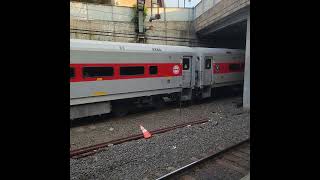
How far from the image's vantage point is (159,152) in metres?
8.89

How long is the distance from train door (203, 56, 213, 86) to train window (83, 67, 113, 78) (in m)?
7.24

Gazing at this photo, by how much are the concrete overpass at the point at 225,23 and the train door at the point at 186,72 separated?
334 cm

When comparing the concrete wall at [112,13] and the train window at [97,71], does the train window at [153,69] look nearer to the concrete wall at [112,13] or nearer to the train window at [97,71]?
the train window at [97,71]

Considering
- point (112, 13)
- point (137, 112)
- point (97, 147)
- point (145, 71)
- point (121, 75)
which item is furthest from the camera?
point (112, 13)

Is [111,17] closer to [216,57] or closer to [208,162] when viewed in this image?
[216,57]

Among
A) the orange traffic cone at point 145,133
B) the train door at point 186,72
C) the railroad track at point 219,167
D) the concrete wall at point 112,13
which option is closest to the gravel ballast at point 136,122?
the orange traffic cone at point 145,133

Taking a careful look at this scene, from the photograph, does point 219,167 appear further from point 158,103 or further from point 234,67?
point 234,67

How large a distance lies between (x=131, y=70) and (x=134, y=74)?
11.1 inches

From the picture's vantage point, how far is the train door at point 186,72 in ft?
54.9

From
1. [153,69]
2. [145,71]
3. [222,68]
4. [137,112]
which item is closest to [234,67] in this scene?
[222,68]

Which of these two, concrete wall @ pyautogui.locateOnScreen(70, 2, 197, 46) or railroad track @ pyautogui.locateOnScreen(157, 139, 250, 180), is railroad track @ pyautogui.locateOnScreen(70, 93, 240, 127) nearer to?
concrete wall @ pyautogui.locateOnScreen(70, 2, 197, 46)

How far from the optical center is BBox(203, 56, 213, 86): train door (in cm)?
1794

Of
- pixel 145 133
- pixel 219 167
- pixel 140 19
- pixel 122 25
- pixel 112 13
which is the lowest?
pixel 219 167
